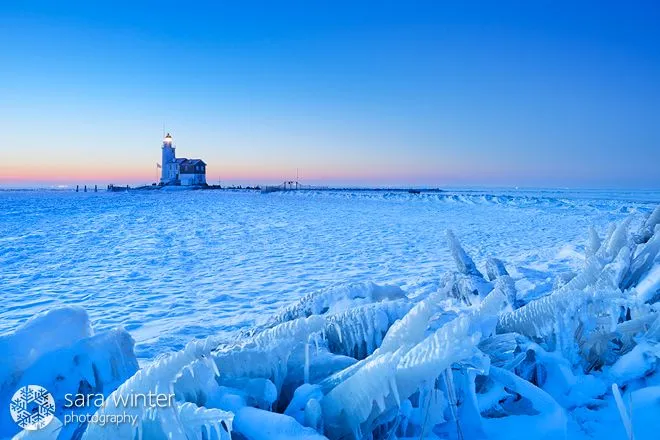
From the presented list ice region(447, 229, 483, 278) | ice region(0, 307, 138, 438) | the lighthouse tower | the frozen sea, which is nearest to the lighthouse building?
the lighthouse tower

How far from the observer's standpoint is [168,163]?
82.8 m

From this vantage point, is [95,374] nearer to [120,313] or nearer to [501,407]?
[501,407]

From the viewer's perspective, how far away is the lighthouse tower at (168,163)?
272ft

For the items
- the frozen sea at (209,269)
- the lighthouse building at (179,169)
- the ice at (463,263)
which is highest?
the lighthouse building at (179,169)

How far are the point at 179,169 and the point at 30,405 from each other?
87008 millimetres

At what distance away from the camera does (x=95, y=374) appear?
1.13 m

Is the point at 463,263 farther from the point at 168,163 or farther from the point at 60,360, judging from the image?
the point at 168,163

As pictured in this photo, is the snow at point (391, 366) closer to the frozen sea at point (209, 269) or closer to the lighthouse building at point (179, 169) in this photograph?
the frozen sea at point (209, 269)

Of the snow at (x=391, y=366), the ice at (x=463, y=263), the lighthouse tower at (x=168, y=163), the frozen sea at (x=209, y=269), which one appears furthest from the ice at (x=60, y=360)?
the lighthouse tower at (x=168, y=163)

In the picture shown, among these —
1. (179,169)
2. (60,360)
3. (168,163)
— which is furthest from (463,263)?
(168,163)

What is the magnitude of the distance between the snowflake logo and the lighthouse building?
276 feet

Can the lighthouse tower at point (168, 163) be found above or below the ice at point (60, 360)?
above

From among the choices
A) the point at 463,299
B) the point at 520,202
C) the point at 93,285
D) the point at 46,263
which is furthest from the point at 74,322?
the point at 520,202

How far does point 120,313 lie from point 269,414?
431 centimetres
